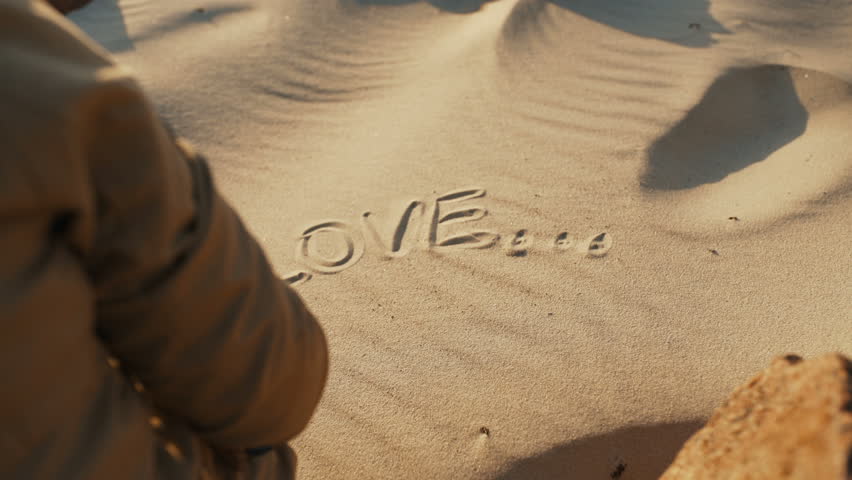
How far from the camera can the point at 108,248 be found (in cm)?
81

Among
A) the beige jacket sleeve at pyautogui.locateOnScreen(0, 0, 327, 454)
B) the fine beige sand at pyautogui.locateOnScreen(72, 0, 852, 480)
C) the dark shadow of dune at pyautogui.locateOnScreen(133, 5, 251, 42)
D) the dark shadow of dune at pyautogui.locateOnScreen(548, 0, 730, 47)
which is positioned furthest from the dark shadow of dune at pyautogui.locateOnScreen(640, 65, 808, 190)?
the dark shadow of dune at pyautogui.locateOnScreen(133, 5, 251, 42)

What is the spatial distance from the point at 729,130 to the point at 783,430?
2.50 m

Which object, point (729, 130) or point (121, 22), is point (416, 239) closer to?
point (729, 130)

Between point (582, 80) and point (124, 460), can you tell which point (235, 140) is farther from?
point (124, 460)

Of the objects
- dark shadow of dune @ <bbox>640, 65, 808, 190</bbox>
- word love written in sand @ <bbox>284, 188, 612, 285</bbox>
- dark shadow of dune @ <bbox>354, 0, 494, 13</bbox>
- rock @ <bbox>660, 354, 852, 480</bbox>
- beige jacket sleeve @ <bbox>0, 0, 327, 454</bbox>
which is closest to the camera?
beige jacket sleeve @ <bbox>0, 0, 327, 454</bbox>

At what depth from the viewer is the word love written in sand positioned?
2.82 metres

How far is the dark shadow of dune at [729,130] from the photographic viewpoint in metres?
3.19

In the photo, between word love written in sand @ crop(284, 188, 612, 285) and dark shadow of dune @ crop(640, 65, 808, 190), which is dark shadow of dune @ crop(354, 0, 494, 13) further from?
word love written in sand @ crop(284, 188, 612, 285)

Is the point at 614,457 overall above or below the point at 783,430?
below

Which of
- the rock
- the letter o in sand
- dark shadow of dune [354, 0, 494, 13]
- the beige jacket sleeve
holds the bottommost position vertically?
the letter o in sand

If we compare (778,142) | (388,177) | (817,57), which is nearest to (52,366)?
(388,177)

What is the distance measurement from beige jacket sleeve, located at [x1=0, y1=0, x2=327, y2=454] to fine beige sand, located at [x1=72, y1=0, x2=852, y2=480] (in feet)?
3.78

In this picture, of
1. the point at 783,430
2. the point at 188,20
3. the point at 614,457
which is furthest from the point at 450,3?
the point at 783,430

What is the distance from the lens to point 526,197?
3.08m
